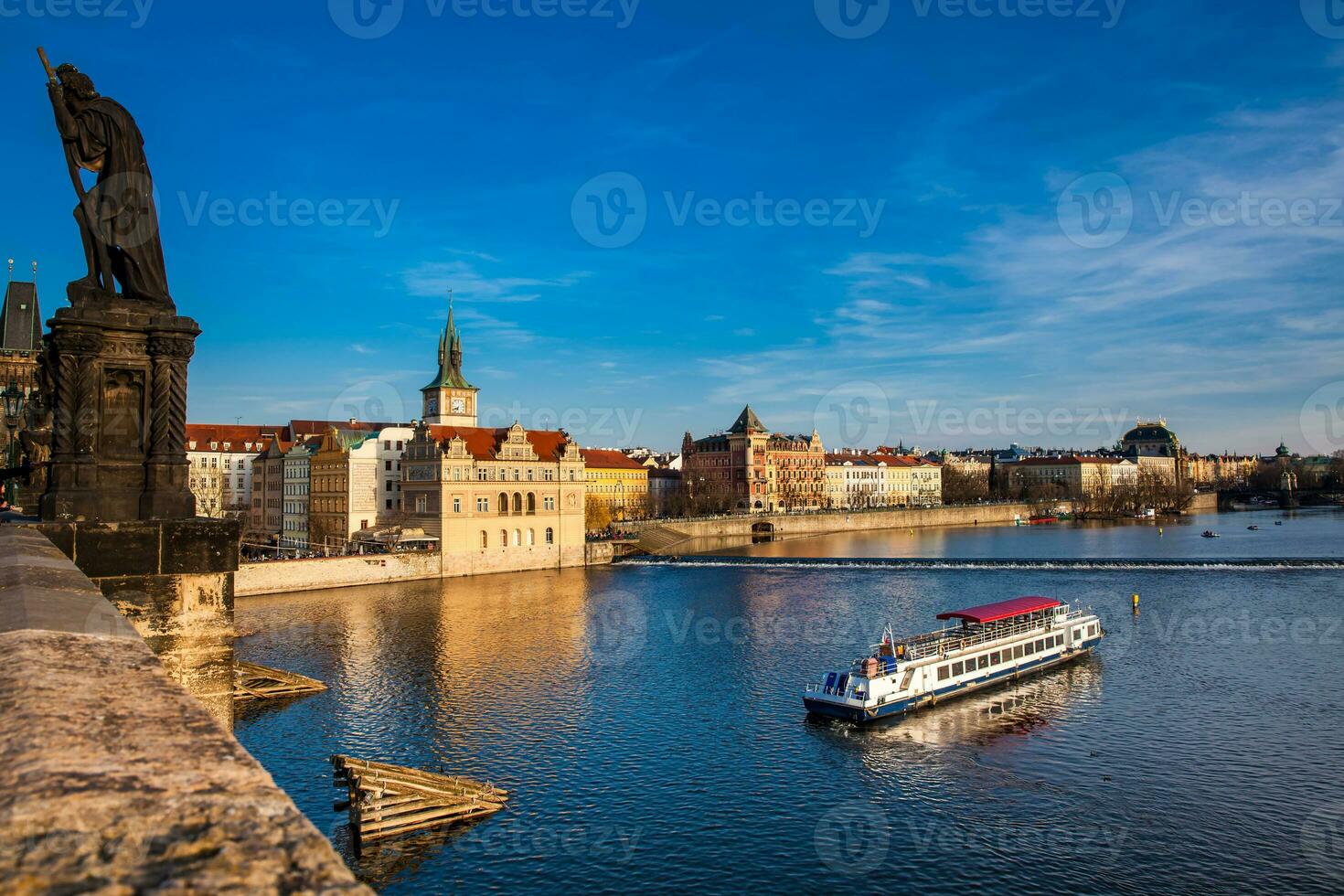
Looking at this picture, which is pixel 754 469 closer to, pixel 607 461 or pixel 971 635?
pixel 607 461

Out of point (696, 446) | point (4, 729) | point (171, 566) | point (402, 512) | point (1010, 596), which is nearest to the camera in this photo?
point (4, 729)

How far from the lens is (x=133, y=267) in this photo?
1170cm

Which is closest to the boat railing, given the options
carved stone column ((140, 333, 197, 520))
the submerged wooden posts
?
the submerged wooden posts

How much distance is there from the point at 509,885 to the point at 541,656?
2173 cm

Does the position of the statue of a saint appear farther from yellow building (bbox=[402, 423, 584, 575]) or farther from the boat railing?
yellow building (bbox=[402, 423, 584, 575])

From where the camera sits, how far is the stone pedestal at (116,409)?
11.1 meters

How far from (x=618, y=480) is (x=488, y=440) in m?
65.7

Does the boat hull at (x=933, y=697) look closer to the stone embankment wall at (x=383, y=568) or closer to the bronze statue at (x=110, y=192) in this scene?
the bronze statue at (x=110, y=192)

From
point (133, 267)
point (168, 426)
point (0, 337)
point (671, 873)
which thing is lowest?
point (671, 873)

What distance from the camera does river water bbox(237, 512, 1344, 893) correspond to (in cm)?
→ 2012

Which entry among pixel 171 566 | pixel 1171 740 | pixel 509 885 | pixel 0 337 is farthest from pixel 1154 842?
pixel 0 337

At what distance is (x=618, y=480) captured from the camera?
14700cm

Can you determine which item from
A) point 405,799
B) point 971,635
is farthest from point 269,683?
point 971,635

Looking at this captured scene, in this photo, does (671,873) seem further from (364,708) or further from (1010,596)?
(1010,596)
